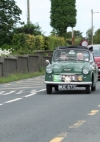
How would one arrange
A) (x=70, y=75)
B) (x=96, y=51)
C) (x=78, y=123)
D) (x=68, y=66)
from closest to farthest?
(x=78, y=123) < (x=70, y=75) < (x=68, y=66) < (x=96, y=51)

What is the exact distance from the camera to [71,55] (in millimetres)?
23609

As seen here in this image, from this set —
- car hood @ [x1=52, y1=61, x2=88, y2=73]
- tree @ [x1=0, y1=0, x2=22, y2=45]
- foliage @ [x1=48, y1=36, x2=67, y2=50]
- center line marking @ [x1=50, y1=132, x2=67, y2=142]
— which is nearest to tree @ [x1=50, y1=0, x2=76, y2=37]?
foliage @ [x1=48, y1=36, x2=67, y2=50]

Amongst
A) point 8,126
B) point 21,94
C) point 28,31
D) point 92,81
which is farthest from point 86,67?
point 28,31

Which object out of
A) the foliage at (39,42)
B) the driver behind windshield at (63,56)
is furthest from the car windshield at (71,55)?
the foliage at (39,42)

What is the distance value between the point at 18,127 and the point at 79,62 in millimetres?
10646

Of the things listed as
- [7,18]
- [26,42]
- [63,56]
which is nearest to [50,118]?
[63,56]

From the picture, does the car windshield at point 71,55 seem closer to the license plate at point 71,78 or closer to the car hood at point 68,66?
the car hood at point 68,66

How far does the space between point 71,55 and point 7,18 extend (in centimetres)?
3054

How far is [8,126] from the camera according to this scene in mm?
12719

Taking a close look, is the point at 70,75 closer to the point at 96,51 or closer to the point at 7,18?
the point at 96,51

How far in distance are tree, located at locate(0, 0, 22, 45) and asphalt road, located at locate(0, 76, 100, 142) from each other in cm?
3132

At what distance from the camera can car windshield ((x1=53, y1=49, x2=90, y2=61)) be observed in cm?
2350

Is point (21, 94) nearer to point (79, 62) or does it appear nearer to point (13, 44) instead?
point (79, 62)

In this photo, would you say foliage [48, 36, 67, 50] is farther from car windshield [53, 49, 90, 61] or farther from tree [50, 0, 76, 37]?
car windshield [53, 49, 90, 61]
